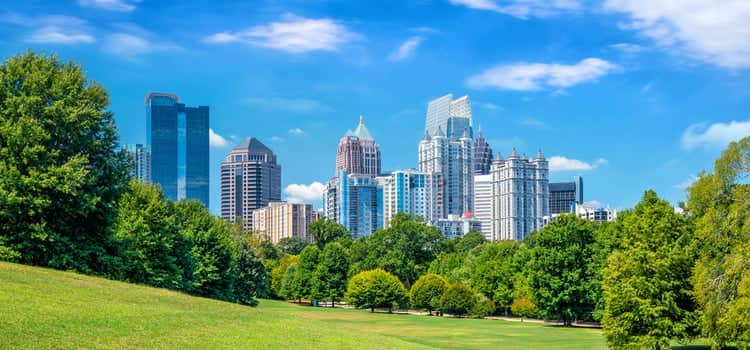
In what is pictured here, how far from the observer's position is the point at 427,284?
11119 cm

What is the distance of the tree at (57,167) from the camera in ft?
141

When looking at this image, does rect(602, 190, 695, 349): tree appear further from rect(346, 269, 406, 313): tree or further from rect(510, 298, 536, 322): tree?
rect(346, 269, 406, 313): tree

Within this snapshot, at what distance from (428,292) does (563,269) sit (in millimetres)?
31540

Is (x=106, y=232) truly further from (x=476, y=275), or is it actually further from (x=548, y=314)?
(x=476, y=275)

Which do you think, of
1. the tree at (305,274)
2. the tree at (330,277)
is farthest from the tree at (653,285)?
the tree at (305,274)

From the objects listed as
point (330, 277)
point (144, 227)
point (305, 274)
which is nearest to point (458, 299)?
point (330, 277)

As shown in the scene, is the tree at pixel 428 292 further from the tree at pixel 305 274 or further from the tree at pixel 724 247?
the tree at pixel 724 247

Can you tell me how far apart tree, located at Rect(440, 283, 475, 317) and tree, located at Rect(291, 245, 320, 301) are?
1148 inches

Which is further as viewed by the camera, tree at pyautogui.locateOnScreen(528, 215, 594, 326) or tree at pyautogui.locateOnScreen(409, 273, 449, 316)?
tree at pyautogui.locateOnScreen(409, 273, 449, 316)

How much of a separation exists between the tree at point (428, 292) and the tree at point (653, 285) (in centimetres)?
5626

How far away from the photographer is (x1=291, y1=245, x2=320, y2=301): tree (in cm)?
12888

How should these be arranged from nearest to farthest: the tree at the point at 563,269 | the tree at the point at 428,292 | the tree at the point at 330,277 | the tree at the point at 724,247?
the tree at the point at 724,247
the tree at the point at 563,269
the tree at the point at 428,292
the tree at the point at 330,277

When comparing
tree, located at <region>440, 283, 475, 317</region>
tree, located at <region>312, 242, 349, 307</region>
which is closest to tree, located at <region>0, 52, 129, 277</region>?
tree, located at <region>440, 283, 475, 317</region>

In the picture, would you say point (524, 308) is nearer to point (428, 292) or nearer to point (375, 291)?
point (428, 292)
